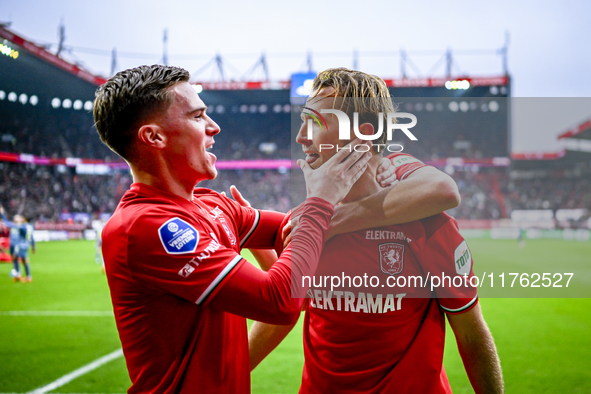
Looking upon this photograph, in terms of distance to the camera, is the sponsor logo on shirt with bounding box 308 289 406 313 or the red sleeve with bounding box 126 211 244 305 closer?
the red sleeve with bounding box 126 211 244 305

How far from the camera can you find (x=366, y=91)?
1.55m

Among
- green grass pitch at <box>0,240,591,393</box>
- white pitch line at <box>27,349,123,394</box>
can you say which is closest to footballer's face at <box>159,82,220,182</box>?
green grass pitch at <box>0,240,591,393</box>

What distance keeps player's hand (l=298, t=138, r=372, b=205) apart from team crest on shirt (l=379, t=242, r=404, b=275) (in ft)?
1.16

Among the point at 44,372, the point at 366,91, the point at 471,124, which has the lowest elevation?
the point at 44,372

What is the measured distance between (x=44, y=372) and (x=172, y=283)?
179 inches

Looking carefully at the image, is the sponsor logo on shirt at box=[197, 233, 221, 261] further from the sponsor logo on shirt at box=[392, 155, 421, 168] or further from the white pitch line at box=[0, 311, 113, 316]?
the white pitch line at box=[0, 311, 113, 316]

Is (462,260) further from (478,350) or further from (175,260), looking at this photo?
(175,260)

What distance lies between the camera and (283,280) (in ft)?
4.67

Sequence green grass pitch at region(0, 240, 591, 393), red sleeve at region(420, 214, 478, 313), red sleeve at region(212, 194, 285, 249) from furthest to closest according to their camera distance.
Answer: green grass pitch at region(0, 240, 591, 393) → red sleeve at region(212, 194, 285, 249) → red sleeve at region(420, 214, 478, 313)

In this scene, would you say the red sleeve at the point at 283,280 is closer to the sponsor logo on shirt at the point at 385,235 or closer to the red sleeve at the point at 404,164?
the sponsor logo on shirt at the point at 385,235

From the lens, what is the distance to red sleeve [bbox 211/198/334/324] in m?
1.42

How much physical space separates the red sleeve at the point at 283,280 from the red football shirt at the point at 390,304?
0.24 metres

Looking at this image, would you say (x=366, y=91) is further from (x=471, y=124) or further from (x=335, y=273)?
(x=471, y=124)

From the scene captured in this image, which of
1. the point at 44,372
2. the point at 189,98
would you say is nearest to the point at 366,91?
the point at 189,98
